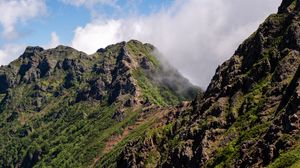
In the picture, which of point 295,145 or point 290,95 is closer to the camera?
point 295,145

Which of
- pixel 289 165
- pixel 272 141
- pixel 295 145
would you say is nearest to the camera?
pixel 289 165

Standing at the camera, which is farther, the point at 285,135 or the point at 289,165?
the point at 285,135

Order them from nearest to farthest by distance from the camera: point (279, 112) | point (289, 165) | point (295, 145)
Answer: point (289, 165) < point (295, 145) < point (279, 112)

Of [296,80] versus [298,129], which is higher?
[296,80]

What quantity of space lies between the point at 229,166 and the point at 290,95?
33.4m

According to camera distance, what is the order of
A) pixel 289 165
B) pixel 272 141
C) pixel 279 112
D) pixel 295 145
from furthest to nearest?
pixel 279 112, pixel 272 141, pixel 295 145, pixel 289 165

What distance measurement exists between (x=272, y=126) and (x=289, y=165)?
2825 centimetres

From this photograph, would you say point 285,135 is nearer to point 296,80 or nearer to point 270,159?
point 270,159

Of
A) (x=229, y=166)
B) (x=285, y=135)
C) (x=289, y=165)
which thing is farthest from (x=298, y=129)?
(x=229, y=166)

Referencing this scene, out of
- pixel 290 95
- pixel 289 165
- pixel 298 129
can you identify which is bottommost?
pixel 289 165

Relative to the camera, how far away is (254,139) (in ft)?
633

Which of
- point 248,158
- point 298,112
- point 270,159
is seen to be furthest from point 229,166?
point 298,112

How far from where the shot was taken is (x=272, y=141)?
178625mm

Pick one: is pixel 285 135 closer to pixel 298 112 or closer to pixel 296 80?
pixel 298 112
